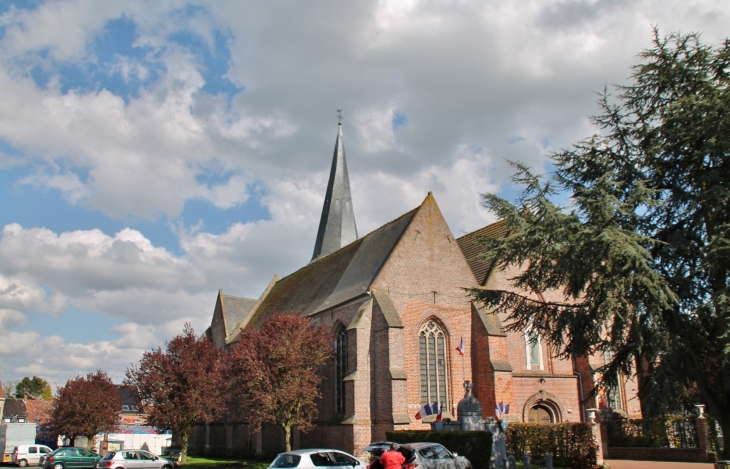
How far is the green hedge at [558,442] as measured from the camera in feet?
67.9

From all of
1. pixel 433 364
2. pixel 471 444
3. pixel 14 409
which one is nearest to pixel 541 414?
pixel 433 364

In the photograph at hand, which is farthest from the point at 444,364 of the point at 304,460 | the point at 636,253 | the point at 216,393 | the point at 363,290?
the point at 636,253

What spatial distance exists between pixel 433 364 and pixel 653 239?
45.4 feet

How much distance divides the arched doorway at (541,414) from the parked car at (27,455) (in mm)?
27219

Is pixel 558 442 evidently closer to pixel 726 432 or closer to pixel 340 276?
pixel 726 432

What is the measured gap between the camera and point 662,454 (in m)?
25.4

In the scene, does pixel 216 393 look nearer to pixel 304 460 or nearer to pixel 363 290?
pixel 363 290

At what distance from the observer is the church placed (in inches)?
1023

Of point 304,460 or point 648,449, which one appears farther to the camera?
point 648,449

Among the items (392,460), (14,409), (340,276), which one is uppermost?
(340,276)

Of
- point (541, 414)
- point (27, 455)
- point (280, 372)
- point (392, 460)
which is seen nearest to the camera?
point (392, 460)

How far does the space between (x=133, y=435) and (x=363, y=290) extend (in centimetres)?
2893

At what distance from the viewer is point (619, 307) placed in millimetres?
15203

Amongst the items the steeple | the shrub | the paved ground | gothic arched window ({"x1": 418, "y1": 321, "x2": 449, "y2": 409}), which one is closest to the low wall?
the shrub
